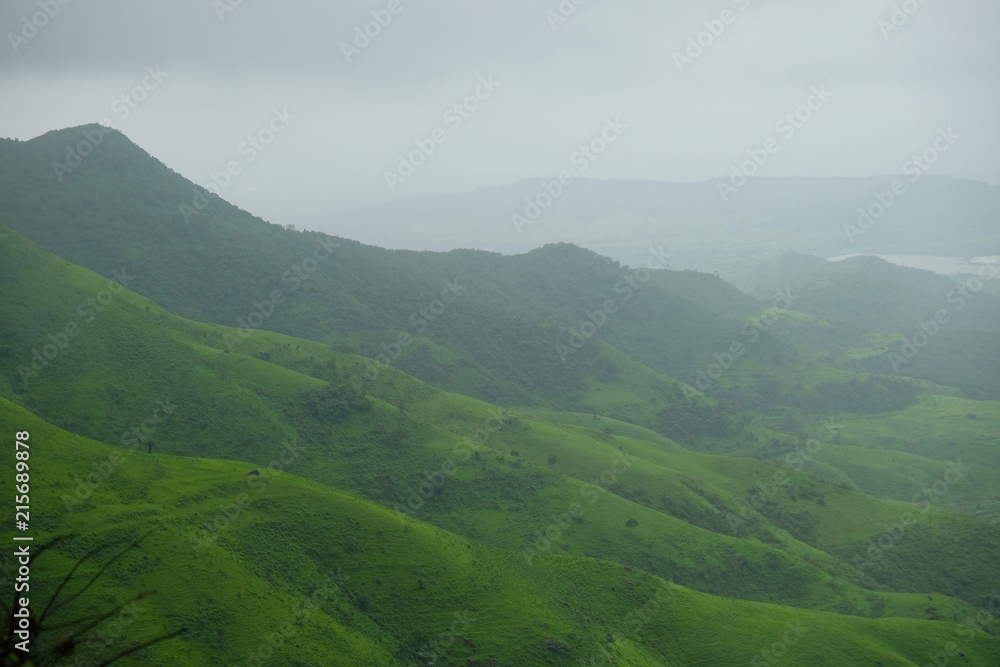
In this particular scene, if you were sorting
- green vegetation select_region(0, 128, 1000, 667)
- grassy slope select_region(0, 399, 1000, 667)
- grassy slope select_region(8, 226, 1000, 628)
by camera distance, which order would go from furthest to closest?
grassy slope select_region(8, 226, 1000, 628) → green vegetation select_region(0, 128, 1000, 667) → grassy slope select_region(0, 399, 1000, 667)

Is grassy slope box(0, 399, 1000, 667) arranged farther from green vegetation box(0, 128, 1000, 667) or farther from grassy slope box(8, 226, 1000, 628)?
grassy slope box(8, 226, 1000, 628)

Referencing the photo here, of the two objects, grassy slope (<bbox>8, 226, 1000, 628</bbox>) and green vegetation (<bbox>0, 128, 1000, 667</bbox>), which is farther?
grassy slope (<bbox>8, 226, 1000, 628</bbox>)

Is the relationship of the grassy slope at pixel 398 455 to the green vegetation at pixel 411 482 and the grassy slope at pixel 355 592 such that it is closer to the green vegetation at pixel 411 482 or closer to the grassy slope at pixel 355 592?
the green vegetation at pixel 411 482

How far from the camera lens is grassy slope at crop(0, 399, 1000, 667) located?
3391cm

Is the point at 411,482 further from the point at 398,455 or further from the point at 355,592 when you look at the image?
the point at 355,592

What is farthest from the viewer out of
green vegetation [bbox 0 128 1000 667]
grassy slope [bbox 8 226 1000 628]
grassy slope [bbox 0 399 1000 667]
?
grassy slope [bbox 8 226 1000 628]

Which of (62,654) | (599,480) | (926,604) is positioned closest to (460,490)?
(599,480)

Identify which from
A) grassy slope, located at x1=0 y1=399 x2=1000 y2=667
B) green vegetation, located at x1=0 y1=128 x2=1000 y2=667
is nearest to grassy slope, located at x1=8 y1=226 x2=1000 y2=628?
green vegetation, located at x1=0 y1=128 x2=1000 y2=667

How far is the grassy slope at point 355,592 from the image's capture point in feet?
111

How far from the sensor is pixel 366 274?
5615 inches

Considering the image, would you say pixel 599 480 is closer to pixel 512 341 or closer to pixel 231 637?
pixel 231 637

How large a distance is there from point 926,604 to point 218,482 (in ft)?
179

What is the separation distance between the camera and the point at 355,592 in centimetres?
4047

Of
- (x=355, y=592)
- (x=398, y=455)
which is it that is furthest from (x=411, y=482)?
(x=355, y=592)
